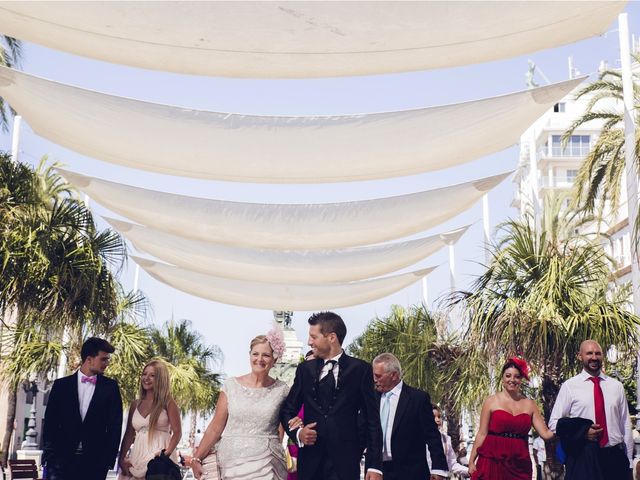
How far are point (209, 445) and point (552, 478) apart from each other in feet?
22.6

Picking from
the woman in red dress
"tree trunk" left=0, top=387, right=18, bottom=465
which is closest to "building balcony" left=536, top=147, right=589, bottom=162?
"tree trunk" left=0, top=387, right=18, bottom=465

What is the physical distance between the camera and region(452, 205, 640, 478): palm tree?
41.7 feet

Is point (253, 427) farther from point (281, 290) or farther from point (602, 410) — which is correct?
point (281, 290)

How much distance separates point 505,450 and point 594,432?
34.1 inches

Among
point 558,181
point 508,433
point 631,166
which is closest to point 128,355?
point 631,166

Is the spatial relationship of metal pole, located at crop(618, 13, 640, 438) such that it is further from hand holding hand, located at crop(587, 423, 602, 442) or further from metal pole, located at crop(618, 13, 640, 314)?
hand holding hand, located at crop(587, 423, 602, 442)

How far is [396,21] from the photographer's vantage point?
33.6ft

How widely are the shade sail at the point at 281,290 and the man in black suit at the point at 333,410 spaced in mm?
13362

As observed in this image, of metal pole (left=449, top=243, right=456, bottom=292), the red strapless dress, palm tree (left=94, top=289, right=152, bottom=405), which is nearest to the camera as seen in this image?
the red strapless dress

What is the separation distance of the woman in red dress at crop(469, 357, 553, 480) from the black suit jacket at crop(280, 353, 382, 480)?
6.43ft

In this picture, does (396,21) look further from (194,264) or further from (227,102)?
(194,264)

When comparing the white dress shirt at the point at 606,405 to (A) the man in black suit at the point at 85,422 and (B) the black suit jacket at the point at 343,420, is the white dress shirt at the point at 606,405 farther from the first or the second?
(A) the man in black suit at the point at 85,422

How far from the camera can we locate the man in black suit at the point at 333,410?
6434 millimetres

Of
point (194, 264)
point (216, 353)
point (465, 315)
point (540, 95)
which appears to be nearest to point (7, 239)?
point (194, 264)
